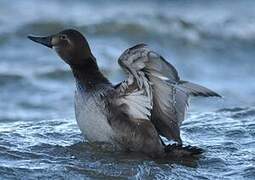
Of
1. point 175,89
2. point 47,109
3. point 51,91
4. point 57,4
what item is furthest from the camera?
point 57,4

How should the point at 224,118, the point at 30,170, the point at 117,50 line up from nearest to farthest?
the point at 30,170
the point at 224,118
the point at 117,50

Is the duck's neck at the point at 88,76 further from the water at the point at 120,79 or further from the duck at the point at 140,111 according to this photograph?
the water at the point at 120,79

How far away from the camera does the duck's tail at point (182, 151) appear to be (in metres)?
7.57

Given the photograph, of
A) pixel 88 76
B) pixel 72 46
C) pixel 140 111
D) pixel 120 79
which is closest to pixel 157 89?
pixel 140 111

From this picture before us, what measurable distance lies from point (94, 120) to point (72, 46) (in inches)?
33.0

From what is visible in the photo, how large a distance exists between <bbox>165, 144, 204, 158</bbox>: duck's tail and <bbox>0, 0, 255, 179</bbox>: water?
8 centimetres

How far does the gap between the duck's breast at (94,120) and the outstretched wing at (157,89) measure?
0.73 ft

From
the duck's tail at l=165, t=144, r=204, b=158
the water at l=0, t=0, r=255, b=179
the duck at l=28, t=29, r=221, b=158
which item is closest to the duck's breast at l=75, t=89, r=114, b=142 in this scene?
the duck at l=28, t=29, r=221, b=158

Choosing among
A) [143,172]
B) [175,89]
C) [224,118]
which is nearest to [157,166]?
[143,172]

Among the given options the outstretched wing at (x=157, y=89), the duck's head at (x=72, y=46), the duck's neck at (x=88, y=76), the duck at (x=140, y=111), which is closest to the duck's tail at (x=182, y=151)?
the duck at (x=140, y=111)

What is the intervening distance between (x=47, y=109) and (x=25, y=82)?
120 cm

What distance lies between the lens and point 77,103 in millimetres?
7789

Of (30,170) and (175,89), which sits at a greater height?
(175,89)

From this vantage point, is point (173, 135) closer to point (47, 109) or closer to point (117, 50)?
point (47, 109)
